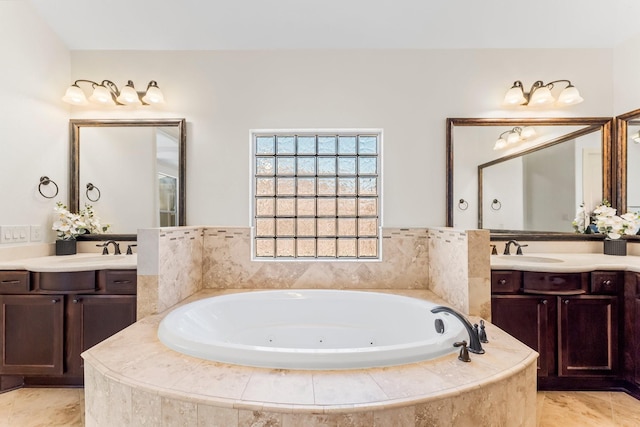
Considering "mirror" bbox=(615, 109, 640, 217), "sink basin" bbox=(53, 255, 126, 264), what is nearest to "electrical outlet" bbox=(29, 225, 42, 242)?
"sink basin" bbox=(53, 255, 126, 264)

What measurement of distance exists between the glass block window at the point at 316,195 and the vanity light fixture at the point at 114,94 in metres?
0.84

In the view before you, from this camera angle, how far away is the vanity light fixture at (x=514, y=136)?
2.57 metres

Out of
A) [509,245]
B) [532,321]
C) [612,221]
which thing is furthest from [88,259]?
[612,221]

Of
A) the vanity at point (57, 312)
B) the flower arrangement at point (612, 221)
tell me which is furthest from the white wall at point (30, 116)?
the flower arrangement at point (612, 221)


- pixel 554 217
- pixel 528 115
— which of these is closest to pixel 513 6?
pixel 528 115

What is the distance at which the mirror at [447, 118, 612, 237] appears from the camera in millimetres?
2525

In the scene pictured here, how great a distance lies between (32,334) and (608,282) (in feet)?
12.2

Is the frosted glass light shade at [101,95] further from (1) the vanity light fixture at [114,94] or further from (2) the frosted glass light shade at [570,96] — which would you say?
(2) the frosted glass light shade at [570,96]

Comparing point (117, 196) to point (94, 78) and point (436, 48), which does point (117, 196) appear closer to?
point (94, 78)

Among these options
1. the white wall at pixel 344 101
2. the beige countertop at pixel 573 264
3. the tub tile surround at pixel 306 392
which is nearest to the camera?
the tub tile surround at pixel 306 392

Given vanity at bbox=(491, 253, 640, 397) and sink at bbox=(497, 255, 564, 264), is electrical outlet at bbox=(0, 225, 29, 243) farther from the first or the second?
sink at bbox=(497, 255, 564, 264)

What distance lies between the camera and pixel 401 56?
8.18 ft

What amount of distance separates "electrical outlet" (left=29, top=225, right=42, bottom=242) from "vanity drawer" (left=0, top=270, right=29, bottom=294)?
1.28ft

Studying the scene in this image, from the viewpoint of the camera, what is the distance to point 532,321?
2.01 m
